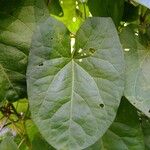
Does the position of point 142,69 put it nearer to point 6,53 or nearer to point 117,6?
point 117,6

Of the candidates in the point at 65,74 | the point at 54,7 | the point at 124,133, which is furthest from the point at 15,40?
the point at 124,133

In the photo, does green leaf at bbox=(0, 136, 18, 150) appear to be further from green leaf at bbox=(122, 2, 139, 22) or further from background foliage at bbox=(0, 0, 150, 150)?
green leaf at bbox=(122, 2, 139, 22)

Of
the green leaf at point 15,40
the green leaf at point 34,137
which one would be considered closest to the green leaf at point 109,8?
the green leaf at point 15,40

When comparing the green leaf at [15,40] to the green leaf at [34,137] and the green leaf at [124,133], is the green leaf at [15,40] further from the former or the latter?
the green leaf at [124,133]

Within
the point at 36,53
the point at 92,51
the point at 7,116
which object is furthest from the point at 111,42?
the point at 7,116

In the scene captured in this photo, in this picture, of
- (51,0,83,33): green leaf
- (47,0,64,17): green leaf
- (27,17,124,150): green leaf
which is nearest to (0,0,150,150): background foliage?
(27,17,124,150): green leaf

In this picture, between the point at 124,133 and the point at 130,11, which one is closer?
the point at 124,133

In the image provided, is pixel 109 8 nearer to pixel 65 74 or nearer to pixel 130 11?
pixel 130 11
